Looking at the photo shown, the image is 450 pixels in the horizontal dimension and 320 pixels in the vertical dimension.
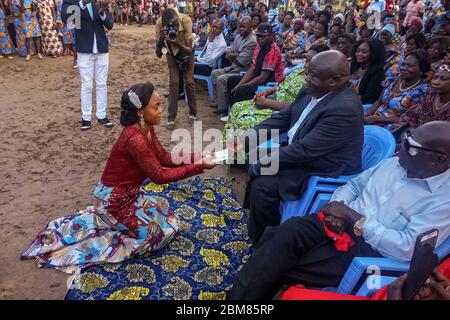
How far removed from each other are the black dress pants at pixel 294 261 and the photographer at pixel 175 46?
3.70 metres

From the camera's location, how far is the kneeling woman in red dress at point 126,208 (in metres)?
2.61

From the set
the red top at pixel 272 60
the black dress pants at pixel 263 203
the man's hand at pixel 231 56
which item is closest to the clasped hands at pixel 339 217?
the black dress pants at pixel 263 203

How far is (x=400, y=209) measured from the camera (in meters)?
2.15

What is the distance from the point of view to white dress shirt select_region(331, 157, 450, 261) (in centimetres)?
199

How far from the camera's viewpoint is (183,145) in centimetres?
508

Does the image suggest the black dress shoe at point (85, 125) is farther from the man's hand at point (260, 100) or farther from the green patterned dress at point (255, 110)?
the man's hand at point (260, 100)

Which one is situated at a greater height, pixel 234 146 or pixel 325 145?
pixel 325 145

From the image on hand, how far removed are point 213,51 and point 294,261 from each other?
18.1ft

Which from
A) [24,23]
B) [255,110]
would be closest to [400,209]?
[255,110]

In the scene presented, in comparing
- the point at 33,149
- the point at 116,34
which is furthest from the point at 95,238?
the point at 116,34

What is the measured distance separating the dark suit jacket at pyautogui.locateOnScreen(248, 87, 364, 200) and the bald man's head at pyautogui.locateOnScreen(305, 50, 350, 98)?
0.07 m

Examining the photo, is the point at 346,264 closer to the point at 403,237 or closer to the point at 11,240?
the point at 403,237

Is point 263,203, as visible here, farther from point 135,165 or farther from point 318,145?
point 135,165

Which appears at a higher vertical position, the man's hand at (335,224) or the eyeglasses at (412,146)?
the eyeglasses at (412,146)
